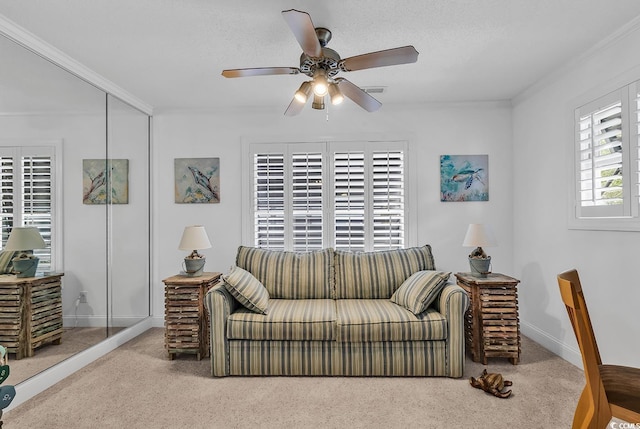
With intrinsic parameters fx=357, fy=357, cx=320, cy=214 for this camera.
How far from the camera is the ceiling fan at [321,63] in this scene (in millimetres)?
1829

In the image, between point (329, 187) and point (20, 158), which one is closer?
point (20, 158)

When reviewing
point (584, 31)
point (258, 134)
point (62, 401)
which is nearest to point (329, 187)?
point (258, 134)

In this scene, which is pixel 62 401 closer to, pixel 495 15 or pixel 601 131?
pixel 495 15

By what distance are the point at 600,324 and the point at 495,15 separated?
2352mm

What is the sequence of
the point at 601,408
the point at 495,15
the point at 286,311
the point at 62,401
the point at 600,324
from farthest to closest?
the point at 286,311
the point at 600,324
the point at 62,401
the point at 495,15
the point at 601,408

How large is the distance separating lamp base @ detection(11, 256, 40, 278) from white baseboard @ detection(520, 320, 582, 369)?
13.8 feet

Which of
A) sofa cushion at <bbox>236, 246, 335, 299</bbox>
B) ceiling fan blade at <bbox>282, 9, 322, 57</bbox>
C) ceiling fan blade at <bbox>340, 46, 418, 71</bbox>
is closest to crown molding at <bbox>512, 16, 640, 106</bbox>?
ceiling fan blade at <bbox>340, 46, 418, 71</bbox>

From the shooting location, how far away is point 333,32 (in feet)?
8.11

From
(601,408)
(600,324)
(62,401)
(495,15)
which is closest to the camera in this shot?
(601,408)

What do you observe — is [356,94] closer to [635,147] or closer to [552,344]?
[635,147]

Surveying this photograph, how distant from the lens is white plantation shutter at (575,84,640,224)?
2.43m

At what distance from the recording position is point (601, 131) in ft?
8.93

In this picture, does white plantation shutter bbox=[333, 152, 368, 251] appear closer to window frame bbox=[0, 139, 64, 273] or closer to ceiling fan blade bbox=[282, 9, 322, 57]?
ceiling fan blade bbox=[282, 9, 322, 57]

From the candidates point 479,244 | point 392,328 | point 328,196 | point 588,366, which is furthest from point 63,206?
point 479,244
